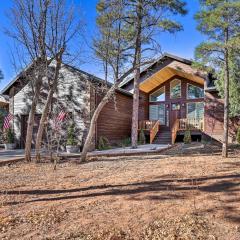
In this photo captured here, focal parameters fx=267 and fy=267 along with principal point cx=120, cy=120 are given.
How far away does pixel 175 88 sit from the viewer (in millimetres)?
19781

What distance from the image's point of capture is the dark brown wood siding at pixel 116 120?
15.0m

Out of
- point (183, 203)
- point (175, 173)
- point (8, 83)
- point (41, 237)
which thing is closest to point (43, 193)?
point (41, 237)

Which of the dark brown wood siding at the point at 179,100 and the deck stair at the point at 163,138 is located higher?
the dark brown wood siding at the point at 179,100

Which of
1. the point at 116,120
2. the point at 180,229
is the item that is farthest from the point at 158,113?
the point at 180,229

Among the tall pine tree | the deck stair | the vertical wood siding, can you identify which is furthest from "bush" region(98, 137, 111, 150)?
the tall pine tree

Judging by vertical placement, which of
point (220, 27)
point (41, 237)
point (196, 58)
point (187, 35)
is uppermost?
point (187, 35)

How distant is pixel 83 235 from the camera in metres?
3.46

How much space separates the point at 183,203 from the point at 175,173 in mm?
2275

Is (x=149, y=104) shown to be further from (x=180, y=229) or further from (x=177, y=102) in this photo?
(x=180, y=229)

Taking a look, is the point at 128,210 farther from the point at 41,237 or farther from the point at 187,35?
the point at 187,35

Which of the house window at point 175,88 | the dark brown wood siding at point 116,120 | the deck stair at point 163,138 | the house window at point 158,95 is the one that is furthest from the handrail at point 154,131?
the house window at point 175,88

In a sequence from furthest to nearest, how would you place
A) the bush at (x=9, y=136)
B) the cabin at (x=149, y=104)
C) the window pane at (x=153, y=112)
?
1. the window pane at (x=153, y=112)
2. the bush at (x=9, y=136)
3. the cabin at (x=149, y=104)

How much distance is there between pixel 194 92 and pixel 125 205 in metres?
15.9

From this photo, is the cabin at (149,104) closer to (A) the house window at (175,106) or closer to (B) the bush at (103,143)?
(A) the house window at (175,106)
